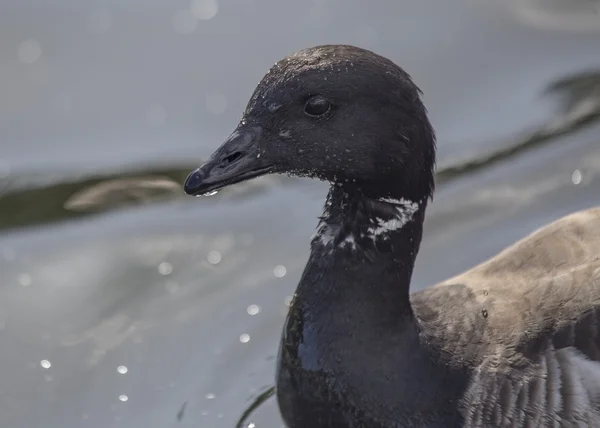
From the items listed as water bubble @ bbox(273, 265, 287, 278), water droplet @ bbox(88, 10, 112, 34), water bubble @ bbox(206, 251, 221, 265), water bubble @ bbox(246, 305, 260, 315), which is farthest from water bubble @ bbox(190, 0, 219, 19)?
water bubble @ bbox(246, 305, 260, 315)

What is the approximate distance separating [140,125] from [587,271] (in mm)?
3709

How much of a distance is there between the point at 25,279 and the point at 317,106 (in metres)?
2.83

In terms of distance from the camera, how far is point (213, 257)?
729 centimetres

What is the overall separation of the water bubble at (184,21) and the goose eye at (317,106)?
13.0 ft

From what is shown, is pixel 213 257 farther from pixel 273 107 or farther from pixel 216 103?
pixel 273 107

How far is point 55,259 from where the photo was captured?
7.26 metres

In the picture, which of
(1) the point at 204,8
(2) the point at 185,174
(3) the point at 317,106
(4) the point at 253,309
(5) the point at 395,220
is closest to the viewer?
(3) the point at 317,106

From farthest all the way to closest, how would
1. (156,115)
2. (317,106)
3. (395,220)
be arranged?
(156,115)
(395,220)
(317,106)

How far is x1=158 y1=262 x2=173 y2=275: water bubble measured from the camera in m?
7.18

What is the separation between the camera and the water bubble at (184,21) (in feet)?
28.9

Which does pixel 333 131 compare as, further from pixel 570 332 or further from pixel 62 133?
pixel 62 133

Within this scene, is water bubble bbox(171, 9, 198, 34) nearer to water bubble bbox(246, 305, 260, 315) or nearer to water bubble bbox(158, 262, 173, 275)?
water bubble bbox(158, 262, 173, 275)

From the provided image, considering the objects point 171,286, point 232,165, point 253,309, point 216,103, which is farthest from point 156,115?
point 232,165

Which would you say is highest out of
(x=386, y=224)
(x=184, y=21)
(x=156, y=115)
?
(x=184, y=21)
